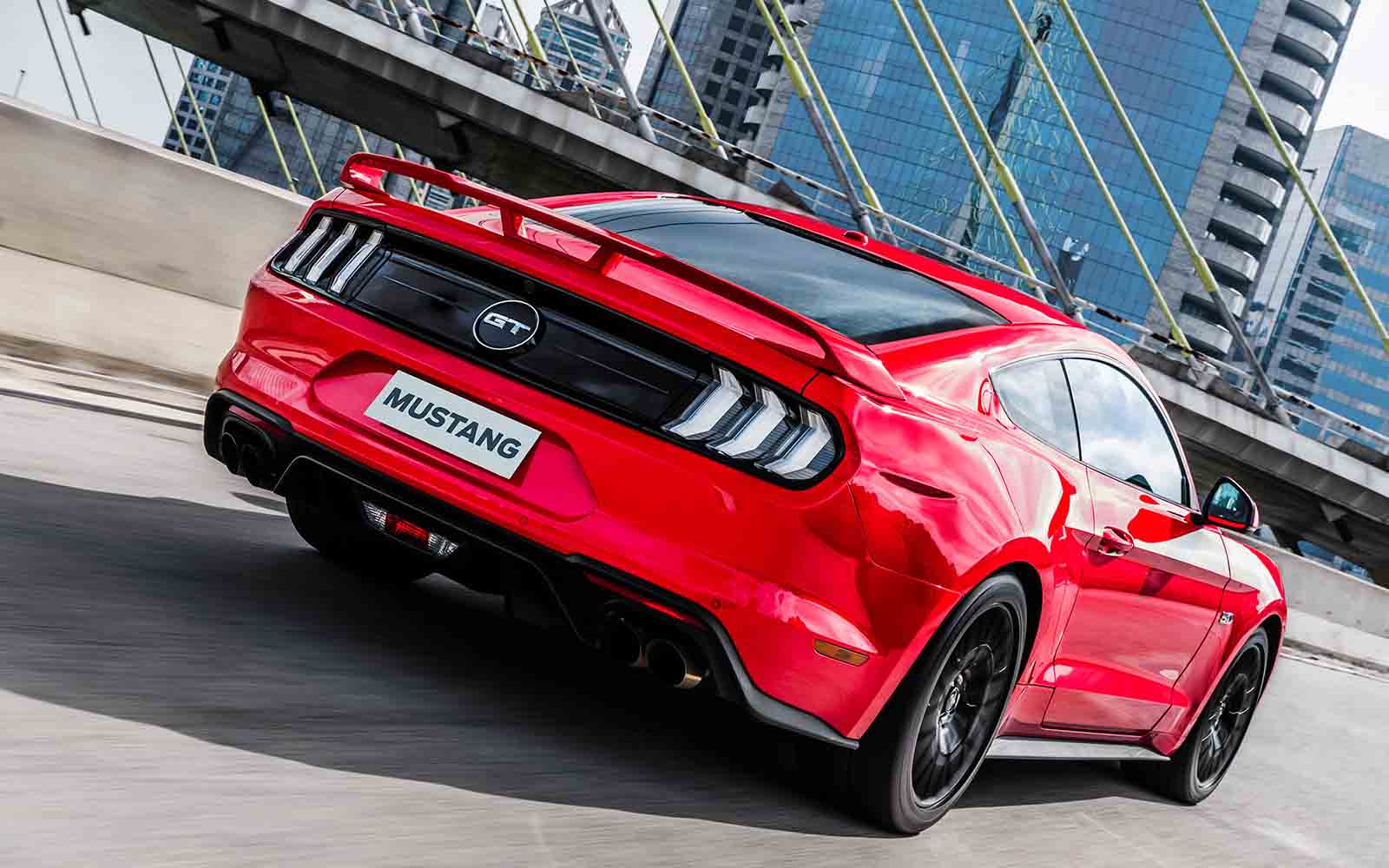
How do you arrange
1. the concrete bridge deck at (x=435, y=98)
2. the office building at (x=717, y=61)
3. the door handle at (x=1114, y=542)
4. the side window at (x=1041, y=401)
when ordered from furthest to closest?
the office building at (x=717, y=61), the concrete bridge deck at (x=435, y=98), the door handle at (x=1114, y=542), the side window at (x=1041, y=401)

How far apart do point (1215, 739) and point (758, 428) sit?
3.44m

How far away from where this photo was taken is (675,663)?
3.50m

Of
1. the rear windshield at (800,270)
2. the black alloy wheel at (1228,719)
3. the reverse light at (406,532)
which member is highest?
the rear windshield at (800,270)

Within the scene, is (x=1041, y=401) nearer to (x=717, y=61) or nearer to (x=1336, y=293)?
(x=717, y=61)

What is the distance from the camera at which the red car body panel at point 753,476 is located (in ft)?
11.2

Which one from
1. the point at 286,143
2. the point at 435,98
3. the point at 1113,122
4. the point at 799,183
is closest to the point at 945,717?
the point at 799,183

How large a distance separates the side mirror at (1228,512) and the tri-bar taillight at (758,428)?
231 centimetres

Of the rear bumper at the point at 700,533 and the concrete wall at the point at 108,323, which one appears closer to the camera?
the rear bumper at the point at 700,533

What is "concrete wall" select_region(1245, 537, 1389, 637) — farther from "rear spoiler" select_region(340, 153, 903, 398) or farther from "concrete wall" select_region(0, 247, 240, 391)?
"rear spoiler" select_region(340, 153, 903, 398)

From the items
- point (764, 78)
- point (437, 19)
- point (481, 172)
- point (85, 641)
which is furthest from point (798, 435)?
point (764, 78)

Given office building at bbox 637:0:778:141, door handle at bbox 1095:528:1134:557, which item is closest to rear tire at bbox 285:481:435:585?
door handle at bbox 1095:528:1134:557

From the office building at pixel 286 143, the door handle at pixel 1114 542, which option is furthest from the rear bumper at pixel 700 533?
the office building at pixel 286 143

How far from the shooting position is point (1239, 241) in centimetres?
11500

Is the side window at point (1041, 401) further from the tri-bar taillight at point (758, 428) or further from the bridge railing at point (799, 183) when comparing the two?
the bridge railing at point (799, 183)
